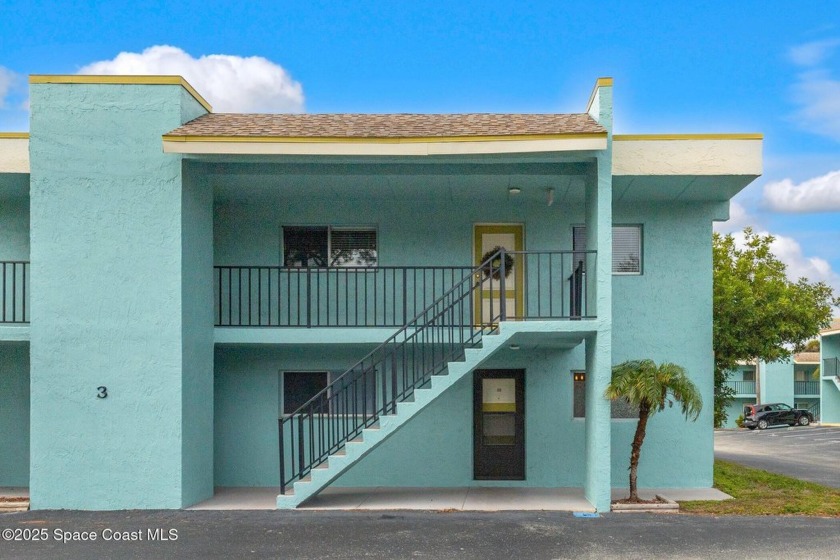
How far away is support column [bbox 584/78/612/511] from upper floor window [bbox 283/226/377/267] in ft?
12.9

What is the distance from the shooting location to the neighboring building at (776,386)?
49156 mm

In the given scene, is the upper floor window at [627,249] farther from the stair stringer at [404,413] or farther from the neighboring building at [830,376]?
the neighboring building at [830,376]

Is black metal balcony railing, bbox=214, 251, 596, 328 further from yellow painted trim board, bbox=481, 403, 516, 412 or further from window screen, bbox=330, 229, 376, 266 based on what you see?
yellow painted trim board, bbox=481, 403, 516, 412

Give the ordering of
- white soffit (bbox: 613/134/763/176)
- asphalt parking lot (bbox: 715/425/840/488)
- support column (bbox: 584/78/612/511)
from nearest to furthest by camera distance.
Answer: support column (bbox: 584/78/612/511)
white soffit (bbox: 613/134/763/176)
asphalt parking lot (bbox: 715/425/840/488)

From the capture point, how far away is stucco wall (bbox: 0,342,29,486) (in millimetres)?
13547

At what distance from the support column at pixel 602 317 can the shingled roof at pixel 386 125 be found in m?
0.46

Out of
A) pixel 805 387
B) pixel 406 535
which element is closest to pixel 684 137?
pixel 406 535

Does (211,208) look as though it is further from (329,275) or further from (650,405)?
(650,405)

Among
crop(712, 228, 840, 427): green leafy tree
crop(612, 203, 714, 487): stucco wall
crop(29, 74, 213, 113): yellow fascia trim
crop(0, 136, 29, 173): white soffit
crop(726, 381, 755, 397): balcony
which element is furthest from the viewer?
crop(726, 381, 755, 397): balcony

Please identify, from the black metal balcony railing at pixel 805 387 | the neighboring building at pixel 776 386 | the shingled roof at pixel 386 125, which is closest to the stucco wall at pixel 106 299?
the shingled roof at pixel 386 125

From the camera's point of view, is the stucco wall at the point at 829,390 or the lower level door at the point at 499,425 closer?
the lower level door at the point at 499,425

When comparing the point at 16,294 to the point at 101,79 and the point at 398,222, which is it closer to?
the point at 101,79

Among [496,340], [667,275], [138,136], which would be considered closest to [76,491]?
[138,136]

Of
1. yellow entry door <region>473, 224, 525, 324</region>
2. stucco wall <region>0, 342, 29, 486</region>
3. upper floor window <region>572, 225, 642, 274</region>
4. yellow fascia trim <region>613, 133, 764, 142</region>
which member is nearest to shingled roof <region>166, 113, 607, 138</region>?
yellow fascia trim <region>613, 133, 764, 142</region>
